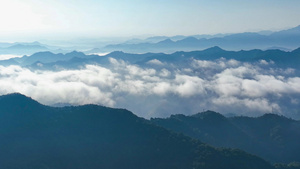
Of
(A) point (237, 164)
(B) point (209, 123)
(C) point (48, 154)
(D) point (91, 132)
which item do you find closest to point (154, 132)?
(D) point (91, 132)

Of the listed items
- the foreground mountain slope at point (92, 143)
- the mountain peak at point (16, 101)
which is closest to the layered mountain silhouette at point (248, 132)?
the foreground mountain slope at point (92, 143)

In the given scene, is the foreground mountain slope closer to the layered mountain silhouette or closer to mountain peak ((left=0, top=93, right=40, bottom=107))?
mountain peak ((left=0, top=93, right=40, bottom=107))

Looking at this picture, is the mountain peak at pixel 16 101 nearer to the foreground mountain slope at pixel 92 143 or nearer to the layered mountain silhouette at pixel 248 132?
the foreground mountain slope at pixel 92 143

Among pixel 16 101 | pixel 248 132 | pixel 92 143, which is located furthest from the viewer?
pixel 248 132

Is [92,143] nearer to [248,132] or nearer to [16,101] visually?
[16,101]

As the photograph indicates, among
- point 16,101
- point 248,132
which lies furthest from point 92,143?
point 248,132

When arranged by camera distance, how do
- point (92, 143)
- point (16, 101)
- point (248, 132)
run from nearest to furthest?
point (92, 143), point (16, 101), point (248, 132)
